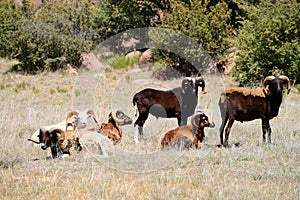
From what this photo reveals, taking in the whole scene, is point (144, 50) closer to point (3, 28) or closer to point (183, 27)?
point (183, 27)

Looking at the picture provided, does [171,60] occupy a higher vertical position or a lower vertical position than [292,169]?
higher

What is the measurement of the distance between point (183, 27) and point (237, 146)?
15584 millimetres

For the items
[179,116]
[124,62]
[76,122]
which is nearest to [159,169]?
[76,122]

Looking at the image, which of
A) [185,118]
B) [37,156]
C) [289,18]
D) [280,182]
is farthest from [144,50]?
[280,182]

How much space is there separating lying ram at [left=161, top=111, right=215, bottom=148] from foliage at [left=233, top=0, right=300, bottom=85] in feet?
38.8

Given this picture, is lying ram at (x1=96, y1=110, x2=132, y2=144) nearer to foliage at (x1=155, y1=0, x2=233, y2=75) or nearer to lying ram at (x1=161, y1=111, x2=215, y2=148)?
lying ram at (x1=161, y1=111, x2=215, y2=148)

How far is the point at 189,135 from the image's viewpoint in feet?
26.3

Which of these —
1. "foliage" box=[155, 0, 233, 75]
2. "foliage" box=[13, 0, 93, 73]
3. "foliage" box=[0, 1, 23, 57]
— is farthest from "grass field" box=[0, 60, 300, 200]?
"foliage" box=[0, 1, 23, 57]

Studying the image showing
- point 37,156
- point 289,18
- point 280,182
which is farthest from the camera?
point 289,18

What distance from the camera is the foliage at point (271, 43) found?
63.4 feet

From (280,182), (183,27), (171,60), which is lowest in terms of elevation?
(280,182)

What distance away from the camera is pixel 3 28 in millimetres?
31812

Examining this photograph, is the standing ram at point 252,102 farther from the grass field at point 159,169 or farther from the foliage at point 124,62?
the foliage at point 124,62

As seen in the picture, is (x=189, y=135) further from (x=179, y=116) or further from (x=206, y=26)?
(x=206, y=26)
